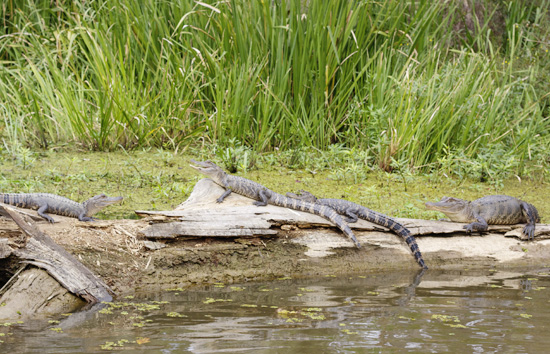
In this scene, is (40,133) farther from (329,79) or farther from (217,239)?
(217,239)

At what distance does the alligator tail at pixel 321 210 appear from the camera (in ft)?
16.8

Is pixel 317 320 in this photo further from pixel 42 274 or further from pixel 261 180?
pixel 261 180

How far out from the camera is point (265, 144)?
846cm

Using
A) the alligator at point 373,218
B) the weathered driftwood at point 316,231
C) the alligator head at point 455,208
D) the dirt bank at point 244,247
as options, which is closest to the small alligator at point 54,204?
the dirt bank at point 244,247

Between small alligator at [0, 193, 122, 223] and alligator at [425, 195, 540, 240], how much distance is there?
309 cm

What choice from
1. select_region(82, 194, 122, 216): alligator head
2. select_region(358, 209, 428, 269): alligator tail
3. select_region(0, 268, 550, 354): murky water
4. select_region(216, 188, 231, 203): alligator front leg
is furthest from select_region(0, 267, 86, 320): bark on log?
select_region(358, 209, 428, 269): alligator tail

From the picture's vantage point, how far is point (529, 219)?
222 inches

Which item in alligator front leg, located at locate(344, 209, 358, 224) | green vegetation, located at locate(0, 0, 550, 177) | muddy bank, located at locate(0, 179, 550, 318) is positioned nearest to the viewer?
muddy bank, located at locate(0, 179, 550, 318)

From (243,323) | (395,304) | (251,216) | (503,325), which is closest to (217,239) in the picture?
(251,216)

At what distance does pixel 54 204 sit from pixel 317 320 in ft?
8.79

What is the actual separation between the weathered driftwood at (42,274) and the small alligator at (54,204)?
806 millimetres

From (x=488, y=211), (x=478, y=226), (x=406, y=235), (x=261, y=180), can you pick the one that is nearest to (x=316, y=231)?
(x=406, y=235)

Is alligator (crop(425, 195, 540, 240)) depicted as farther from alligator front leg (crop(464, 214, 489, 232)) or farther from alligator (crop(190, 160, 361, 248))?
alligator (crop(190, 160, 361, 248))

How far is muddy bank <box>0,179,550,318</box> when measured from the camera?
4.55 metres
